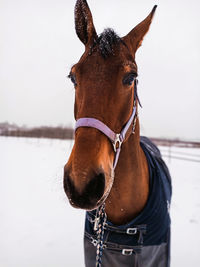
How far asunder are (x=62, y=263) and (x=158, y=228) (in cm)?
179

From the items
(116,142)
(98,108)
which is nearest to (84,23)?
(98,108)

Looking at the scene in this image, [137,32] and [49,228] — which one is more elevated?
[137,32]

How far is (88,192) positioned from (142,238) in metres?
0.93

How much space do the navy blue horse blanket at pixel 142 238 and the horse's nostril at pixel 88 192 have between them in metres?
0.71

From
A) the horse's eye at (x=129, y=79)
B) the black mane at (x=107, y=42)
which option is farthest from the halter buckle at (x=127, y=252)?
the black mane at (x=107, y=42)

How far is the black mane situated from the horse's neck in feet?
2.38

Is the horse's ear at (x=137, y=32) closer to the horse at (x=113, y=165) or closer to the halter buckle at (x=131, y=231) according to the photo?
the horse at (x=113, y=165)

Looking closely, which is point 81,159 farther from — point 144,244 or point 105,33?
point 144,244

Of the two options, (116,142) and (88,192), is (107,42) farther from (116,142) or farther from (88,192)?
(88,192)

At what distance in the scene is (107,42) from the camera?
1.35 metres

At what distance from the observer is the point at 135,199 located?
5.26 feet

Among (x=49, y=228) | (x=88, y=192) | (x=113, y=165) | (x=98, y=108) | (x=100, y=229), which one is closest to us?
(x=88, y=192)

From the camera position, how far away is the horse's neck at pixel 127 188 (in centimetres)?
155

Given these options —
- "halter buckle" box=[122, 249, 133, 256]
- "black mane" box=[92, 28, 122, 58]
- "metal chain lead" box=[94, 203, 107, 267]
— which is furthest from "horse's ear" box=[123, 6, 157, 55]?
"halter buckle" box=[122, 249, 133, 256]
